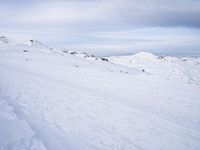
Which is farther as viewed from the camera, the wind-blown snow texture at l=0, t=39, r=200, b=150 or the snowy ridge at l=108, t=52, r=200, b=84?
the snowy ridge at l=108, t=52, r=200, b=84

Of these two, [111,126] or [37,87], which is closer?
[111,126]

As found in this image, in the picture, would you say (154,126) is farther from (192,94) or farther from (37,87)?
(192,94)

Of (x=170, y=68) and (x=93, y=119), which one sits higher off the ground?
(x=93, y=119)

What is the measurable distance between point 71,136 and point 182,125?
14.9ft

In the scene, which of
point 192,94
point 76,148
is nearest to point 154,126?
point 76,148

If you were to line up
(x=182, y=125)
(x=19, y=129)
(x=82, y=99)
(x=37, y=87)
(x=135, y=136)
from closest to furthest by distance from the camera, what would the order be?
(x=19, y=129) < (x=135, y=136) < (x=182, y=125) < (x=82, y=99) < (x=37, y=87)

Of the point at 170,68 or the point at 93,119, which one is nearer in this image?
the point at 93,119

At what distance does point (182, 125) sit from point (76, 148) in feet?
15.7

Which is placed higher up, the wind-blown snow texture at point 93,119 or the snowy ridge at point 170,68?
the wind-blown snow texture at point 93,119

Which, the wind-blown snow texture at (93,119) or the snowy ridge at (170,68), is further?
the snowy ridge at (170,68)

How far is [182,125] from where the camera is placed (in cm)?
977

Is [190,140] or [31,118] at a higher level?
[31,118]

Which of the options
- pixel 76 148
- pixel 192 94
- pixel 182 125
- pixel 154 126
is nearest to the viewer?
pixel 76 148

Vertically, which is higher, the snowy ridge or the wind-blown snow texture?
the wind-blown snow texture
